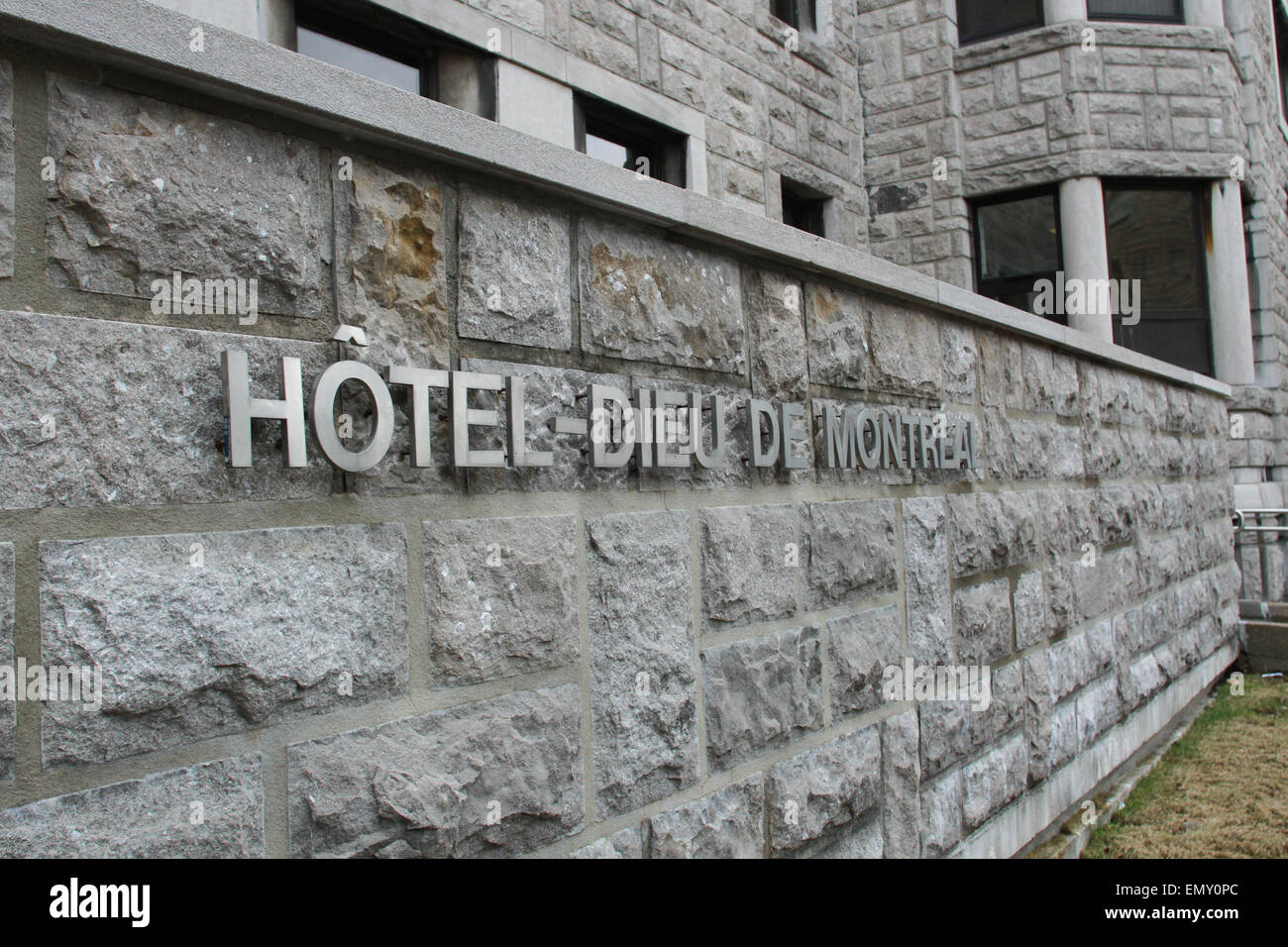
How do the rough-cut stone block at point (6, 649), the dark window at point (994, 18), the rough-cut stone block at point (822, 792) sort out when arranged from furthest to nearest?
the dark window at point (994, 18), the rough-cut stone block at point (822, 792), the rough-cut stone block at point (6, 649)

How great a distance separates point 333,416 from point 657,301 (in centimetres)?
91

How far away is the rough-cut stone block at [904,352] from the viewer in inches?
117

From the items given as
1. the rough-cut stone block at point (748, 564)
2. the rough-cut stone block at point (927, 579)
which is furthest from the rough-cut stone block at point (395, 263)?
the rough-cut stone block at point (927, 579)

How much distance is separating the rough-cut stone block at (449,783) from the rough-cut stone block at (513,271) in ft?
2.32

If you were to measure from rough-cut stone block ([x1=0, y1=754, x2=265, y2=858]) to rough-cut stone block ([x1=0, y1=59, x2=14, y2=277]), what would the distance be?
0.70 meters

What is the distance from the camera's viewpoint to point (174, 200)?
136cm

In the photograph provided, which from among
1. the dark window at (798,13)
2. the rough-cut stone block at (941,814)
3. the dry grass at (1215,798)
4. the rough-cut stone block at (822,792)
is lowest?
the dry grass at (1215,798)

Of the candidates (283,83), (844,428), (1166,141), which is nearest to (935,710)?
(844,428)

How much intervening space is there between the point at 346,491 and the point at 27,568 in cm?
46

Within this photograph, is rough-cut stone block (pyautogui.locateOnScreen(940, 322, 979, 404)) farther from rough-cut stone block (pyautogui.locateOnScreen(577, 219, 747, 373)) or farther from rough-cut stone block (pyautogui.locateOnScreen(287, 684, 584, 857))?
rough-cut stone block (pyautogui.locateOnScreen(287, 684, 584, 857))

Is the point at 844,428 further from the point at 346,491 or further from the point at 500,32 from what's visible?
the point at 500,32

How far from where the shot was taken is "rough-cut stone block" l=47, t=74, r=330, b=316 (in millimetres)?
1273

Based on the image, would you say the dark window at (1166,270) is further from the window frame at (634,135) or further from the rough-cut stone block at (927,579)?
the rough-cut stone block at (927,579)

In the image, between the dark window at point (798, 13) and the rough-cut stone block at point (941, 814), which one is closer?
the rough-cut stone block at point (941, 814)
